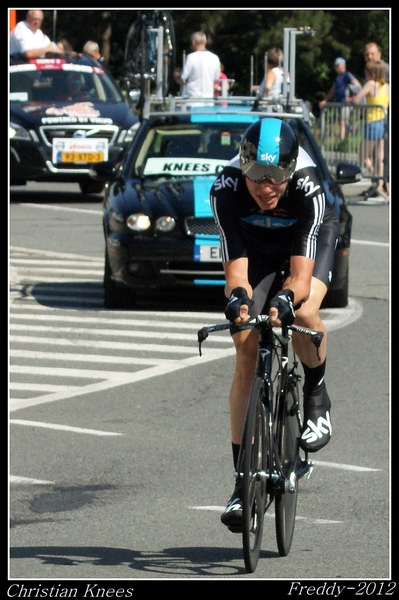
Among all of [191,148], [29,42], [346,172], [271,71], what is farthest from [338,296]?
[29,42]

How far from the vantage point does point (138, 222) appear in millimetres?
12453

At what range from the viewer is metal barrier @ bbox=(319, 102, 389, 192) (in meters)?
23.1

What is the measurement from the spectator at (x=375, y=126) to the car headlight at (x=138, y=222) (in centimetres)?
1106

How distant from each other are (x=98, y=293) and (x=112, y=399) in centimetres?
455

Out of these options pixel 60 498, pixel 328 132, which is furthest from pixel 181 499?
pixel 328 132

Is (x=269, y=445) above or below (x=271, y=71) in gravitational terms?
below

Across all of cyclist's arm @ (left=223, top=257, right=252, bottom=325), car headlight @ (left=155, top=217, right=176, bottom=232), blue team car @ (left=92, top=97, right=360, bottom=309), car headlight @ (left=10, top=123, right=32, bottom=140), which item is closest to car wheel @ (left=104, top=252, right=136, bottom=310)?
blue team car @ (left=92, top=97, right=360, bottom=309)

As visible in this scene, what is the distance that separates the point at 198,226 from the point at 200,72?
29.4ft

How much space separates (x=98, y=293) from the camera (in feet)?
46.4

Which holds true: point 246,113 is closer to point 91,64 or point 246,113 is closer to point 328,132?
point 91,64

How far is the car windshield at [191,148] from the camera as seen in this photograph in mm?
13344

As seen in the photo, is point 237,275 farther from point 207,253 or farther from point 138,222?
point 138,222

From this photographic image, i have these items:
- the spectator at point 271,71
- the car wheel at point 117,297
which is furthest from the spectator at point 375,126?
the car wheel at point 117,297

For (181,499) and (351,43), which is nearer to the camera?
(181,499)
